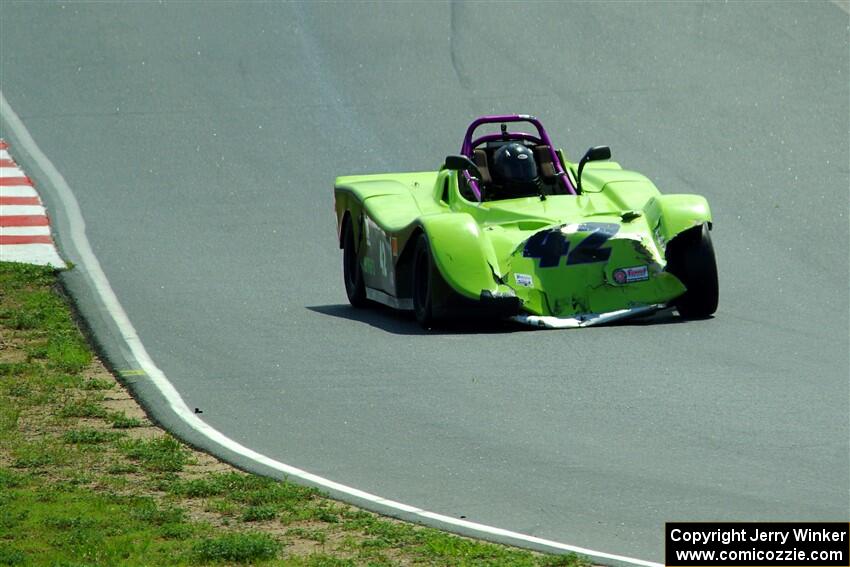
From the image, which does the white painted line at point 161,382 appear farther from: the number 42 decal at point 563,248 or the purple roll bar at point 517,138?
the purple roll bar at point 517,138

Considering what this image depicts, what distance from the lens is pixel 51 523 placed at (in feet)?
25.0

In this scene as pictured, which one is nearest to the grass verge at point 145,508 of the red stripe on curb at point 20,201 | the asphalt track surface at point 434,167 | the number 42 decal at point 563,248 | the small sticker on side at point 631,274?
the asphalt track surface at point 434,167

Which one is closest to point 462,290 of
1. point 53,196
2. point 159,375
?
point 159,375

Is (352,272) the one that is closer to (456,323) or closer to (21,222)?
(456,323)

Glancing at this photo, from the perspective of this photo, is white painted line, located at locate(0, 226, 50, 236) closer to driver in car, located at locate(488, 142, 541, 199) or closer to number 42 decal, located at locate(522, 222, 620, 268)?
driver in car, located at locate(488, 142, 541, 199)

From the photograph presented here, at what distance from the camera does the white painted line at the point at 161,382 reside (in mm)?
7453

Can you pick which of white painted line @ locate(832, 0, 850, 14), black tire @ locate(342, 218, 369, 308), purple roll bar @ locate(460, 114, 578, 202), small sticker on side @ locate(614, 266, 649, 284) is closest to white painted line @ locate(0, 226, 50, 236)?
black tire @ locate(342, 218, 369, 308)

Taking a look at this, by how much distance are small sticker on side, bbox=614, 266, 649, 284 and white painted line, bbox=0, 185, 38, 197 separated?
8067mm

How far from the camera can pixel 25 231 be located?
16781 millimetres

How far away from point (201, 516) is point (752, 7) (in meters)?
17.8

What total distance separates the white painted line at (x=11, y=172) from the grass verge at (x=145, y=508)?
8.90 m

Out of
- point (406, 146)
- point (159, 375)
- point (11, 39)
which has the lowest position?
point (159, 375)

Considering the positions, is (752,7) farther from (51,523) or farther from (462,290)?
(51,523)

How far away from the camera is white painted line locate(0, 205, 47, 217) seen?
57.6 ft
